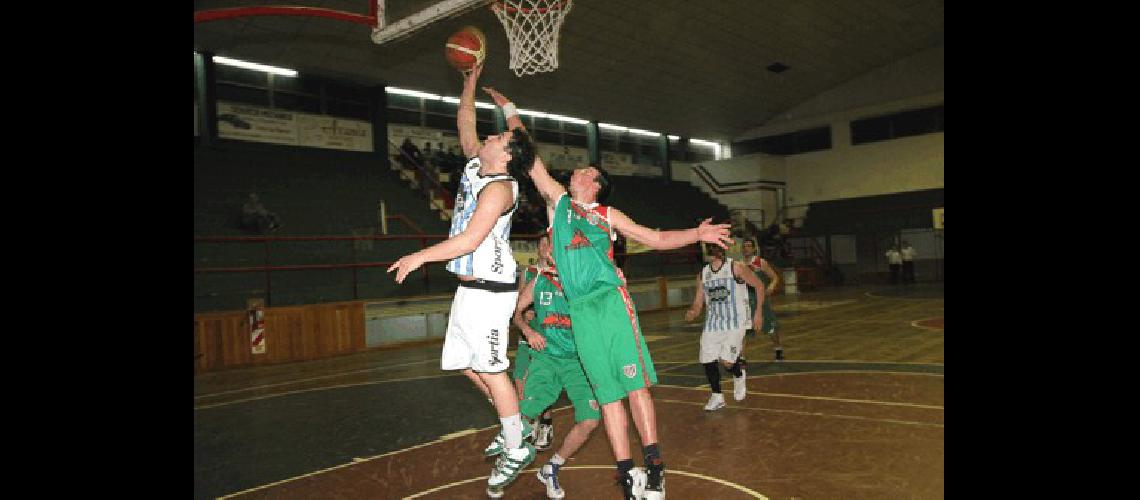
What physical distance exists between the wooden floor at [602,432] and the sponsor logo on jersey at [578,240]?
4.81 feet

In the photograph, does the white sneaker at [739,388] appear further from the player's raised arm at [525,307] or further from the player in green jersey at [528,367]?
the player's raised arm at [525,307]

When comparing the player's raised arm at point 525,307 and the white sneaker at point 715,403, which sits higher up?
the player's raised arm at point 525,307

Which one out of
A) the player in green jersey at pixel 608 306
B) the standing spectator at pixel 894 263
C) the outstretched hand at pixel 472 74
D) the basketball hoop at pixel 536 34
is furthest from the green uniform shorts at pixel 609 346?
the standing spectator at pixel 894 263

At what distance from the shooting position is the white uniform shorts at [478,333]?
4.07 meters

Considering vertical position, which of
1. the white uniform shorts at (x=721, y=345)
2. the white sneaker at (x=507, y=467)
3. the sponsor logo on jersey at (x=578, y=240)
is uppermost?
the sponsor logo on jersey at (x=578, y=240)

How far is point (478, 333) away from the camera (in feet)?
13.4

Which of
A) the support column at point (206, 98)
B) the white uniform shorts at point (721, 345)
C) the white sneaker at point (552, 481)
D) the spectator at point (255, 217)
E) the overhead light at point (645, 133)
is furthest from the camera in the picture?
the overhead light at point (645, 133)

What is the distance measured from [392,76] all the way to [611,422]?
19605 mm

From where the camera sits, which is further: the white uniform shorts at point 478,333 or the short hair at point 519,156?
the white uniform shorts at point 478,333

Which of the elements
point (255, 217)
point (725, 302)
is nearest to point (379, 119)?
point (255, 217)

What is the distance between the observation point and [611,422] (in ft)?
12.3

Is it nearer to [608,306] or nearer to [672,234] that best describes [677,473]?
[608,306]
